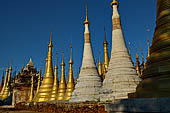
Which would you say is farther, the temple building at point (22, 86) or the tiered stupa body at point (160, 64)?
the temple building at point (22, 86)

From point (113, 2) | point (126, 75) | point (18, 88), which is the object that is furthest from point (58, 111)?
point (18, 88)

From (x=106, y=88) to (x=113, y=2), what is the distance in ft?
26.9

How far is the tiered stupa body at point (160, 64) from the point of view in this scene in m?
5.07

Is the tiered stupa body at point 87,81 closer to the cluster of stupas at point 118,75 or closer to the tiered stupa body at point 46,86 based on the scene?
the cluster of stupas at point 118,75

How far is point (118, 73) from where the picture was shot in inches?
531

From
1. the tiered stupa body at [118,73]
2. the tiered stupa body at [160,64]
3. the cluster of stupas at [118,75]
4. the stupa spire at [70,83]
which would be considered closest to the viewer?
the tiered stupa body at [160,64]

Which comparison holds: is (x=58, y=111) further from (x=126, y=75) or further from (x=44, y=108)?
(x=126, y=75)

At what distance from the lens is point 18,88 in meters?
34.0

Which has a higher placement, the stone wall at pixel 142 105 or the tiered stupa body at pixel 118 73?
the tiered stupa body at pixel 118 73

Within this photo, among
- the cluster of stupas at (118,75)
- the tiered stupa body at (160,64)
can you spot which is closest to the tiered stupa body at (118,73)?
the cluster of stupas at (118,75)

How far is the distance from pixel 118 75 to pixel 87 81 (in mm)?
3412

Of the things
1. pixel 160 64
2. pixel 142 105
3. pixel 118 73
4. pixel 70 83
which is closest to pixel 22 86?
pixel 70 83

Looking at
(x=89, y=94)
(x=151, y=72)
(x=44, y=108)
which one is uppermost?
(x=151, y=72)

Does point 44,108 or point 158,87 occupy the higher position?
point 158,87
